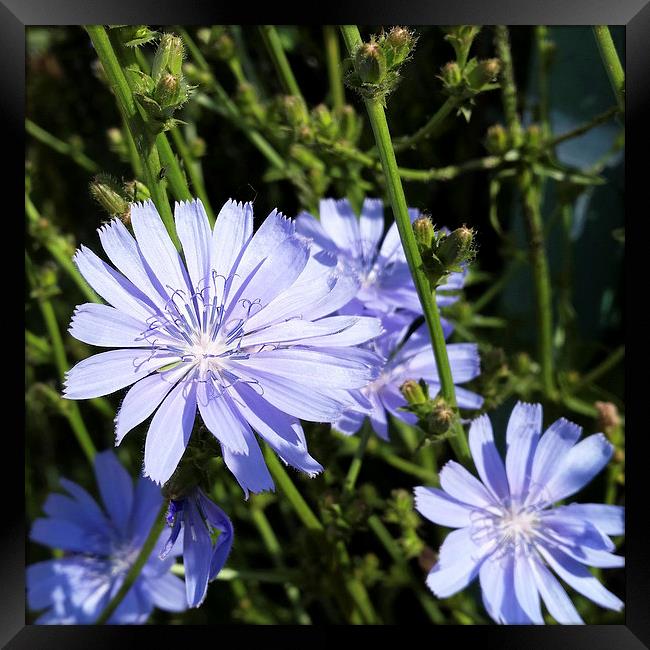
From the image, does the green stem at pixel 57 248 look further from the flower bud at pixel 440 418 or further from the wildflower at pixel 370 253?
the flower bud at pixel 440 418

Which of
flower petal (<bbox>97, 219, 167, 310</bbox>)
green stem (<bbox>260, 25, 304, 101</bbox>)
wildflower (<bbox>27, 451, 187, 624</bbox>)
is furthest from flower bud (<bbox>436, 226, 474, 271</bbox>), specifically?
wildflower (<bbox>27, 451, 187, 624</bbox>)

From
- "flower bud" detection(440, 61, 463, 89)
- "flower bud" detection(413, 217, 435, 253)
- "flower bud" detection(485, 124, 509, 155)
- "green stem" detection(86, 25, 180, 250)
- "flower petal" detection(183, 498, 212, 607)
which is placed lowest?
"flower petal" detection(183, 498, 212, 607)

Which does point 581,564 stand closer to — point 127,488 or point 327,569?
point 327,569

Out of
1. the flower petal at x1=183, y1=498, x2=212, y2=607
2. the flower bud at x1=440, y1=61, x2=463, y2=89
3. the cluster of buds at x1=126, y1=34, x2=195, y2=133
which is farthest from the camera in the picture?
the flower bud at x1=440, y1=61, x2=463, y2=89

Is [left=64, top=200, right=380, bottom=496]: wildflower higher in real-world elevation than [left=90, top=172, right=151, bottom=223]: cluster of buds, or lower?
lower

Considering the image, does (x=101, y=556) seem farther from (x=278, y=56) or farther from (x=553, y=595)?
(x=278, y=56)

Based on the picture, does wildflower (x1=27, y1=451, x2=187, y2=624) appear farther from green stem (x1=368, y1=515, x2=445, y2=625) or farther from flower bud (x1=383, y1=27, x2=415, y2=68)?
flower bud (x1=383, y1=27, x2=415, y2=68)

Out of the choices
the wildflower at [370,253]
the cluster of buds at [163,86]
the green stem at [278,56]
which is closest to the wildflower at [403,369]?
the wildflower at [370,253]

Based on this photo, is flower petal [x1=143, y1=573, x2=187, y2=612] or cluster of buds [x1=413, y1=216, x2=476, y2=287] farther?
flower petal [x1=143, y1=573, x2=187, y2=612]
